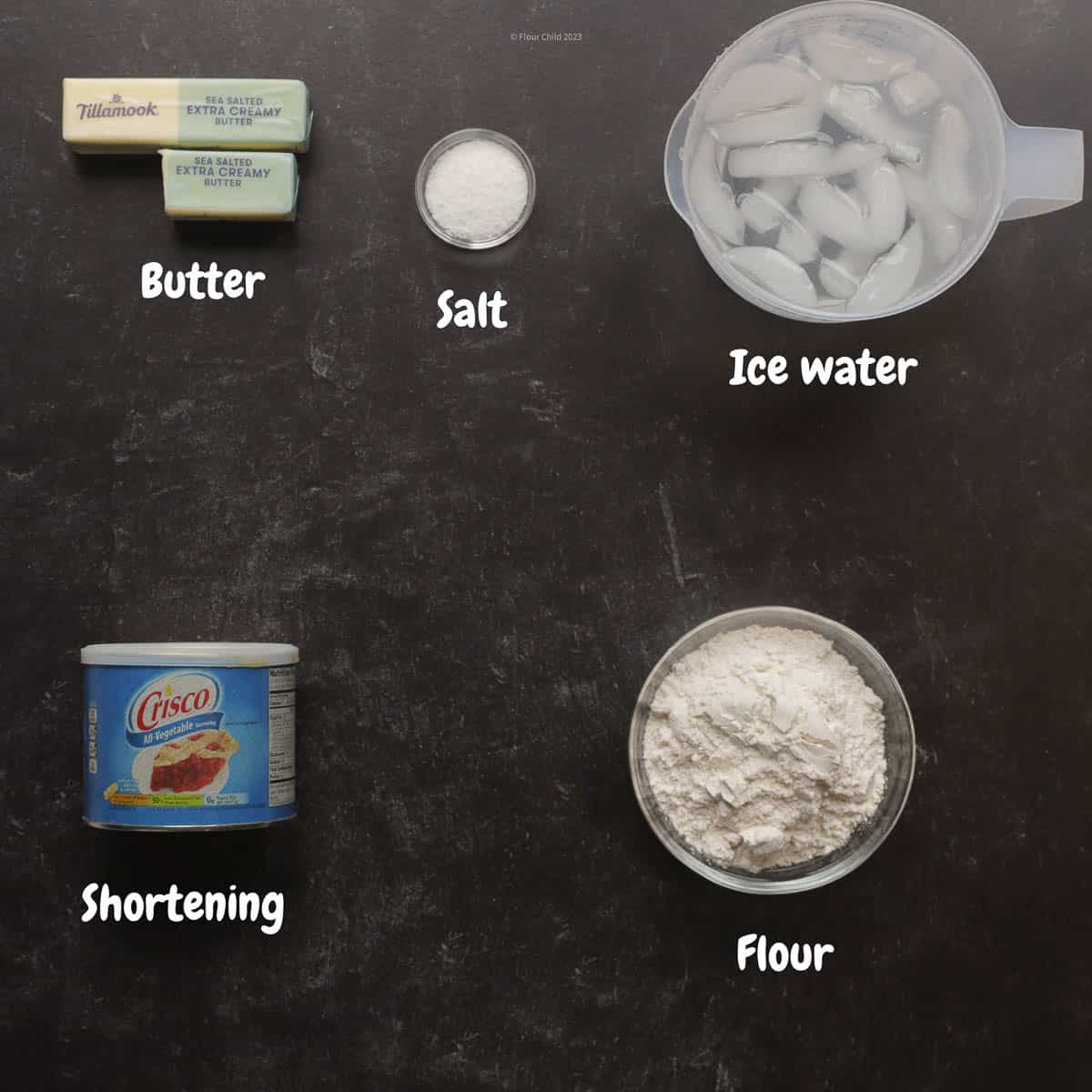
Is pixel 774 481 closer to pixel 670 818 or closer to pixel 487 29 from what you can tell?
pixel 670 818

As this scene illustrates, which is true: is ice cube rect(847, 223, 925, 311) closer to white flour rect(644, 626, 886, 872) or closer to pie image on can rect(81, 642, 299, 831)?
white flour rect(644, 626, 886, 872)

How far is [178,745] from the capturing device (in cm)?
75

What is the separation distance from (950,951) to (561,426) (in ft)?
1.95

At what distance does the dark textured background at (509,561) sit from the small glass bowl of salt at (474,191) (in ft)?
A: 0.06

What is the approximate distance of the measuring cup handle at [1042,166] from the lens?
2.62 feet

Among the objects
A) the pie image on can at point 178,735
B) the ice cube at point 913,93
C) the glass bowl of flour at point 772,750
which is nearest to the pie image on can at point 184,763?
the pie image on can at point 178,735

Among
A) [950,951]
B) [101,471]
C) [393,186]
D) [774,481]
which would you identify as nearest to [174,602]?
[101,471]

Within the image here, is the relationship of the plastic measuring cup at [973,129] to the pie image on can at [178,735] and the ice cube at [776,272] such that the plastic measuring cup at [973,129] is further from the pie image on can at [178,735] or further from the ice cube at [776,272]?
the pie image on can at [178,735]

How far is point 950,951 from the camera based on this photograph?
861 millimetres

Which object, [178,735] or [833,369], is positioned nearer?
[178,735]

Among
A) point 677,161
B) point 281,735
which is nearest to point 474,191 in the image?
point 677,161

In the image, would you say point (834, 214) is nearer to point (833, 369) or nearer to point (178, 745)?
point (833, 369)

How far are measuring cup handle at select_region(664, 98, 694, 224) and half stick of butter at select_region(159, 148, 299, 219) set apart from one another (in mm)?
334

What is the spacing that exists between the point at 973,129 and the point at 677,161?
26 centimetres
